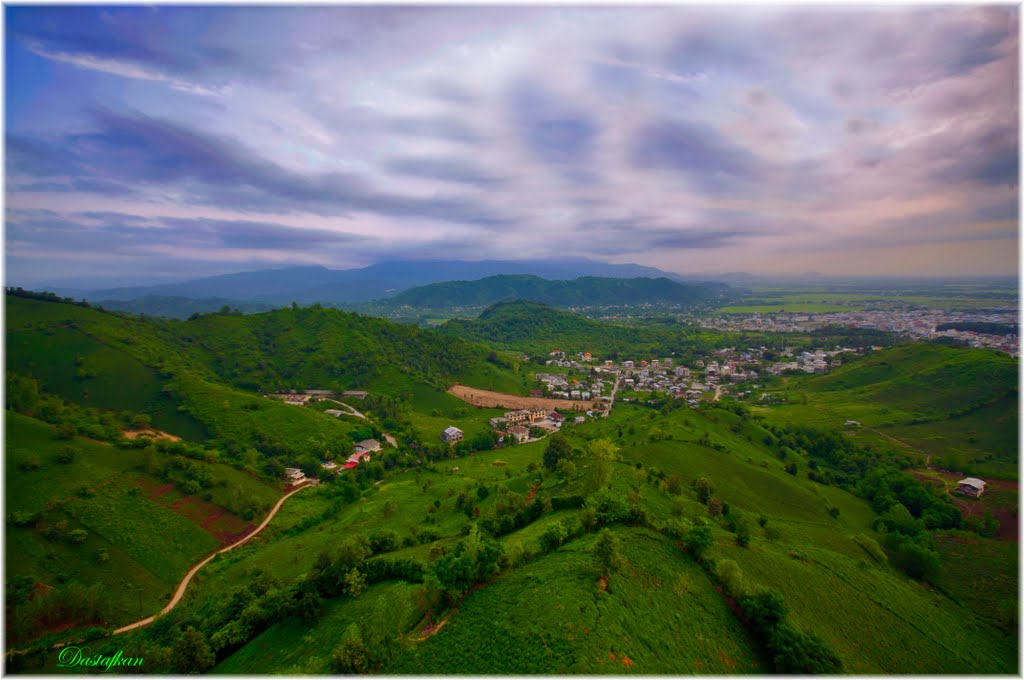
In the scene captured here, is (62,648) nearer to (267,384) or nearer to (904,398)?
(267,384)

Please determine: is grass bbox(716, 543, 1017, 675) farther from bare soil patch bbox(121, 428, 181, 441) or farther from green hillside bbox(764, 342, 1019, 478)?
bare soil patch bbox(121, 428, 181, 441)

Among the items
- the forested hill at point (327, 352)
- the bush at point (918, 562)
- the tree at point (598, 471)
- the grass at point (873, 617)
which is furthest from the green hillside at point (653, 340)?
the tree at point (598, 471)

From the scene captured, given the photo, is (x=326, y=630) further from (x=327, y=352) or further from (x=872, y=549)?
(x=327, y=352)

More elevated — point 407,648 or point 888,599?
point 407,648

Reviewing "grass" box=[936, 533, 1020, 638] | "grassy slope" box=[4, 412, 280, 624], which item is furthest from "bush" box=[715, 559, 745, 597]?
"grassy slope" box=[4, 412, 280, 624]

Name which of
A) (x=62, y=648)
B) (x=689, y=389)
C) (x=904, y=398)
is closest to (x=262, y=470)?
(x=62, y=648)

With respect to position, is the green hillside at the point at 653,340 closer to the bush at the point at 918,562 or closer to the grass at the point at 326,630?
the bush at the point at 918,562

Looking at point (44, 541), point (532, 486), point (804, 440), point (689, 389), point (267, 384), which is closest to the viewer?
point (44, 541)
